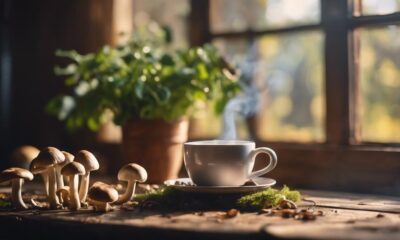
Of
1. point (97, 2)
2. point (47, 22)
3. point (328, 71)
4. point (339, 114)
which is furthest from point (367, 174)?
point (47, 22)

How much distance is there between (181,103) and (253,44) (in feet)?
1.39

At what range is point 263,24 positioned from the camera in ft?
6.51

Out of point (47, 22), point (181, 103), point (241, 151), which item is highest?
point (47, 22)

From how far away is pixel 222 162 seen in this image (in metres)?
1.23

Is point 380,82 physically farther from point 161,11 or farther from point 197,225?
point 161,11

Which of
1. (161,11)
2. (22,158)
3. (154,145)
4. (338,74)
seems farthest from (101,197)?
(161,11)

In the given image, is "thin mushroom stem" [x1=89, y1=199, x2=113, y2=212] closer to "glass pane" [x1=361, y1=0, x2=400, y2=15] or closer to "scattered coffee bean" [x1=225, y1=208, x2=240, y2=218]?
"scattered coffee bean" [x1=225, y1=208, x2=240, y2=218]

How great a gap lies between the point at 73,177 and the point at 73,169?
0.10 ft

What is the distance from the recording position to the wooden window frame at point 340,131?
1629mm

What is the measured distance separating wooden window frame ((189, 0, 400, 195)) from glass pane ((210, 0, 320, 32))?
10 centimetres

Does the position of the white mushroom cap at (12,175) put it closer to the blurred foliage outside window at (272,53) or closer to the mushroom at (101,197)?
the mushroom at (101,197)

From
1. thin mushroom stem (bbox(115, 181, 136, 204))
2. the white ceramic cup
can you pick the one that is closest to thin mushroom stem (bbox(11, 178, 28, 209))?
thin mushroom stem (bbox(115, 181, 136, 204))

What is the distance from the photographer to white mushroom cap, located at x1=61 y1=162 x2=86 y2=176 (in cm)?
118

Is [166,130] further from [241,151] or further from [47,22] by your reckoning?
[47,22]
